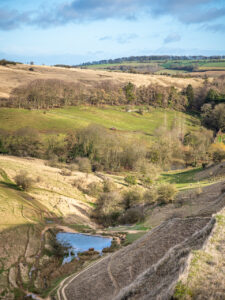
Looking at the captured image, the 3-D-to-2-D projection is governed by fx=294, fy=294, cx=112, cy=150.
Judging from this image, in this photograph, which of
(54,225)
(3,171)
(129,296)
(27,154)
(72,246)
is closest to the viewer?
(129,296)

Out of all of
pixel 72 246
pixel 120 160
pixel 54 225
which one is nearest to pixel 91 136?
pixel 120 160

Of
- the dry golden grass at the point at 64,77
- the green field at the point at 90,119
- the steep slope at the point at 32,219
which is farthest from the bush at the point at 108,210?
the dry golden grass at the point at 64,77

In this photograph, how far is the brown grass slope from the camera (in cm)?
1294

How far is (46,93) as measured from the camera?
110688mm

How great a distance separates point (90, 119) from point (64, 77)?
135ft

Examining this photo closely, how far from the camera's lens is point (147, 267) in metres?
16.1

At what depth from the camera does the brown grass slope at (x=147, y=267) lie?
12.9m

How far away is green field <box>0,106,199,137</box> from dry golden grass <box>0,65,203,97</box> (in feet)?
55.2

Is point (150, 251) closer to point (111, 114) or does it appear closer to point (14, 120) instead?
point (14, 120)

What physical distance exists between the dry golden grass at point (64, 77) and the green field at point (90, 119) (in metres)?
16.8

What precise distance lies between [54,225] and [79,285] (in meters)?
19.6

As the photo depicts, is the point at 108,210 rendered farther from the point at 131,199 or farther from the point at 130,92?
the point at 130,92

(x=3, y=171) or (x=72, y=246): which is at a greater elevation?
(x=3, y=171)

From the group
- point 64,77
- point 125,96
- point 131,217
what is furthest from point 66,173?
point 64,77
